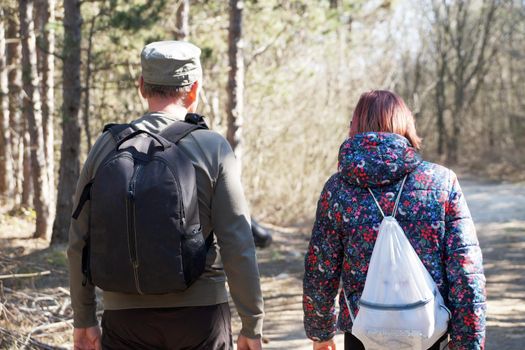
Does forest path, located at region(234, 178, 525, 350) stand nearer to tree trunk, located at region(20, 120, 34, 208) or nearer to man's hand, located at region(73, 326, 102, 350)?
man's hand, located at region(73, 326, 102, 350)

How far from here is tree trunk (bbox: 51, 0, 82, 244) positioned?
1049cm

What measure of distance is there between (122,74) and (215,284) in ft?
37.5

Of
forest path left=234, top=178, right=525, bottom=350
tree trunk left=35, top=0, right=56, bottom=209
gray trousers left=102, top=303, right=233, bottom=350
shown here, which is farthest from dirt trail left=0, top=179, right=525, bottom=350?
gray trousers left=102, top=303, right=233, bottom=350

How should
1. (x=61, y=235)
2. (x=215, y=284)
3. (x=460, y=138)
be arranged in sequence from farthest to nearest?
(x=460, y=138) < (x=61, y=235) < (x=215, y=284)

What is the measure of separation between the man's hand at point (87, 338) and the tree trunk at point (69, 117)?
7.88m

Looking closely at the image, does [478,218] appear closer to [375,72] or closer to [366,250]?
[375,72]

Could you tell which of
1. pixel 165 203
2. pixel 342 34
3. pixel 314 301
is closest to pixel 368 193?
pixel 314 301

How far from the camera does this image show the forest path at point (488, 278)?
6871 millimetres

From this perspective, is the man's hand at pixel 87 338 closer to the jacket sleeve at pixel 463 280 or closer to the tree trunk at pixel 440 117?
the jacket sleeve at pixel 463 280

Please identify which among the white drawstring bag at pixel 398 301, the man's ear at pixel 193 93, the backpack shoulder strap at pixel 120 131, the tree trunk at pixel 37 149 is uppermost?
the man's ear at pixel 193 93

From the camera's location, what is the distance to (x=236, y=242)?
274cm

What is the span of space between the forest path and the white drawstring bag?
3889mm

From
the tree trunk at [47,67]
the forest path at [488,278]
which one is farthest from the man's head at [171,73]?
the tree trunk at [47,67]

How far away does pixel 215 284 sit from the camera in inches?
108
